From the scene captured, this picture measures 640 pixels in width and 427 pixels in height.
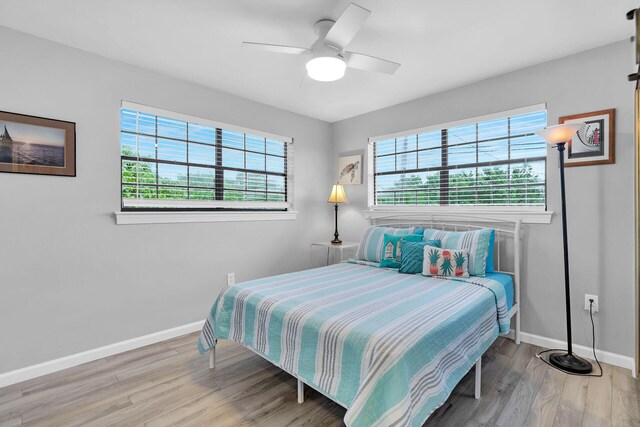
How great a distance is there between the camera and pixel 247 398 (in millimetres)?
2021

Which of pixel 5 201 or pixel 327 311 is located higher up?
pixel 5 201

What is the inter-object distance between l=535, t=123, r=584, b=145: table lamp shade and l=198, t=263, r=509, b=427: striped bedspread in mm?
1158

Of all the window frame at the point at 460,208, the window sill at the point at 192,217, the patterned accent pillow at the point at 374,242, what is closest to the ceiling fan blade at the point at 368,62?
the window frame at the point at 460,208

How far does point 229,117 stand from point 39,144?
65.0 inches

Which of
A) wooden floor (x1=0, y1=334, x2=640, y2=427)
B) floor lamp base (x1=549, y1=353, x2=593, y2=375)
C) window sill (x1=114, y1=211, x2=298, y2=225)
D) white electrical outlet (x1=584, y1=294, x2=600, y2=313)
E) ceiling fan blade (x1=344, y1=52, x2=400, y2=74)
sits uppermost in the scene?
ceiling fan blade (x1=344, y1=52, x2=400, y2=74)

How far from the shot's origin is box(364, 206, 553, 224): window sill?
2.78 m

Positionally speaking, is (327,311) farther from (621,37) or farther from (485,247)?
(621,37)

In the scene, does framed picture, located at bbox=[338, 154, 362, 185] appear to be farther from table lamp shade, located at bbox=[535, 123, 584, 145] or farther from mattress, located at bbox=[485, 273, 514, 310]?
table lamp shade, located at bbox=[535, 123, 584, 145]

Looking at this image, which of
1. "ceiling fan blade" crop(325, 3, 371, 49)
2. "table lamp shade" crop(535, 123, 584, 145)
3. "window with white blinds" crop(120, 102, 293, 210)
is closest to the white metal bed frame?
"table lamp shade" crop(535, 123, 584, 145)

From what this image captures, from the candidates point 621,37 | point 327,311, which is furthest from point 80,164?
point 621,37

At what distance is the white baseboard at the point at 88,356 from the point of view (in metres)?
2.21

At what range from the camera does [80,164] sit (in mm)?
A: 2492

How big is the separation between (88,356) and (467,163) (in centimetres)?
387

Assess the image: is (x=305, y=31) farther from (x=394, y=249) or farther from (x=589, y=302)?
(x=589, y=302)
